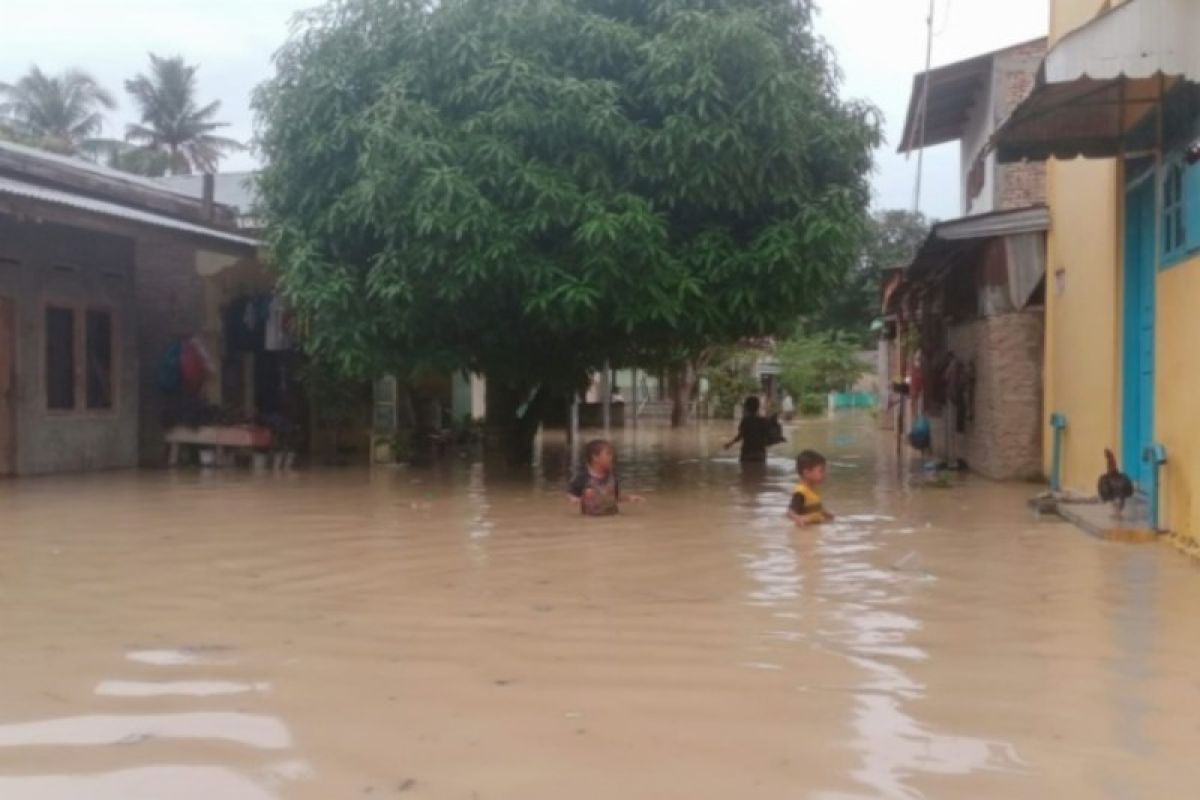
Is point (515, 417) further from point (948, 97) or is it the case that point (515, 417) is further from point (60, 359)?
point (948, 97)

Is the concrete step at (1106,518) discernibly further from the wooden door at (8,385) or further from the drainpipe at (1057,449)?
the wooden door at (8,385)

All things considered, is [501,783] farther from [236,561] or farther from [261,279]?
[261,279]

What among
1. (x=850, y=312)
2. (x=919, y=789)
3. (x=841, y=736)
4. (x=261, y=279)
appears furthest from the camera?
(x=850, y=312)

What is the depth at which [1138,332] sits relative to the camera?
10.9 metres

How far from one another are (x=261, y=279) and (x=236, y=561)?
36.0 feet

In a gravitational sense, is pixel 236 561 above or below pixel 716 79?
below

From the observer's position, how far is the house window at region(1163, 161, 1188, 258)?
353 inches

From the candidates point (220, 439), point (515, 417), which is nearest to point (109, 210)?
point (220, 439)

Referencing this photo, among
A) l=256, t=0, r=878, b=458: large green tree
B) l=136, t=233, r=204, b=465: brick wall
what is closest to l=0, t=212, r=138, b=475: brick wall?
l=136, t=233, r=204, b=465: brick wall

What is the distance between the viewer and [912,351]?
2630cm

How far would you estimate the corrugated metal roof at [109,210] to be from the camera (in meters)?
13.1

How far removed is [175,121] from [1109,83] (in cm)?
4708

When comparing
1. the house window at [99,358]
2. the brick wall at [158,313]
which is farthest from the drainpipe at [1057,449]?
the house window at [99,358]

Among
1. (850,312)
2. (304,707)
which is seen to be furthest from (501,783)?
(850,312)
